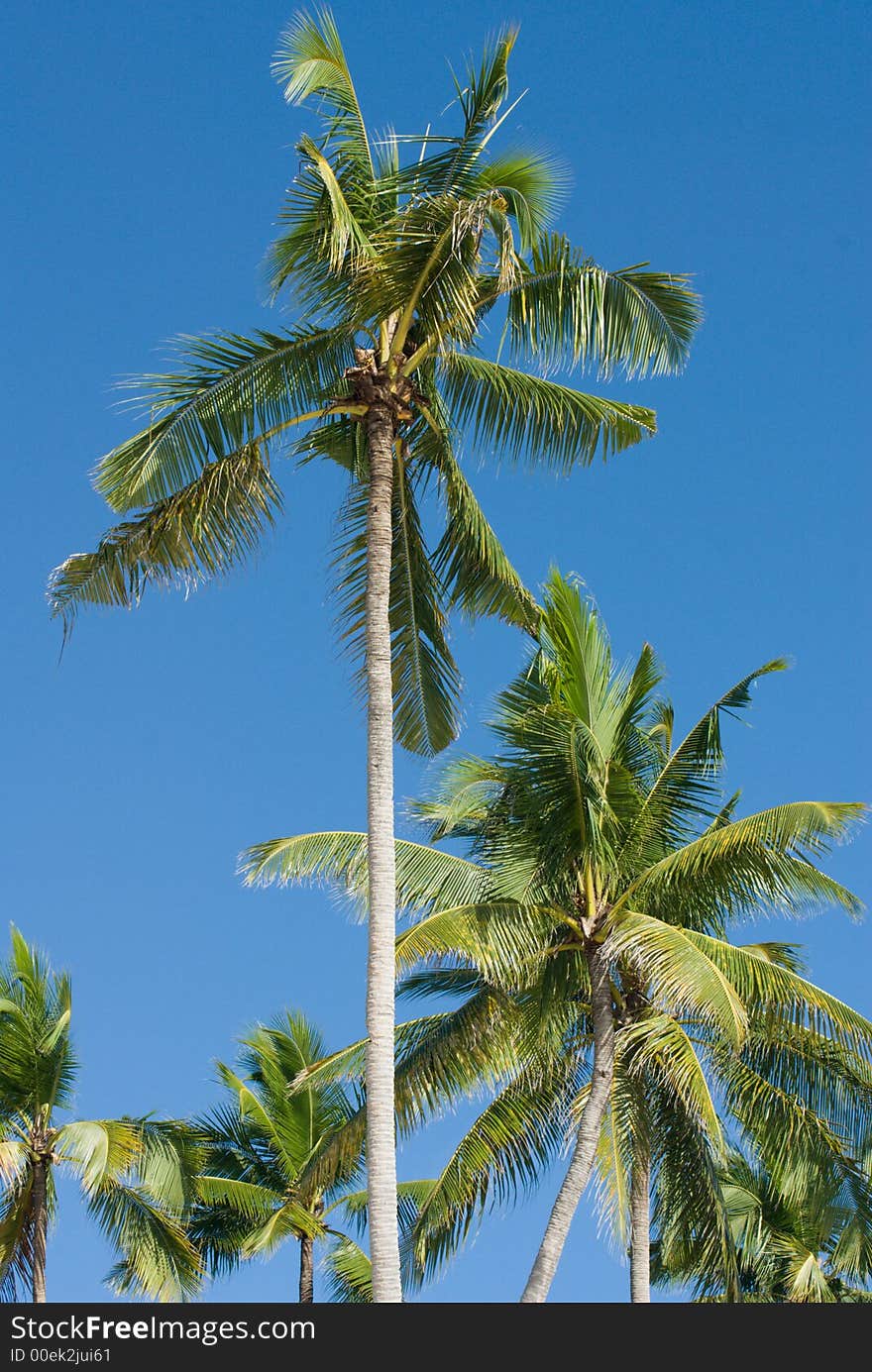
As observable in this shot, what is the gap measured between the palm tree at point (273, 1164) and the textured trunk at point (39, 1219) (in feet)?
12.2

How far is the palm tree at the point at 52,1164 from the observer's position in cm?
2059

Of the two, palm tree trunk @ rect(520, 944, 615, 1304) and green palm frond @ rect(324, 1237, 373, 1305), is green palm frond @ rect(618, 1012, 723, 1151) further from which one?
green palm frond @ rect(324, 1237, 373, 1305)

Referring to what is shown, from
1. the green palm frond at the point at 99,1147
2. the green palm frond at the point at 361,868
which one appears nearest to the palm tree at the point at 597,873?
the green palm frond at the point at 361,868

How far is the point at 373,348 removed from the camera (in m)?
15.0

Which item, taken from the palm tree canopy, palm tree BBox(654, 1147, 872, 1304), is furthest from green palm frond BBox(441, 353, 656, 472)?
palm tree BBox(654, 1147, 872, 1304)

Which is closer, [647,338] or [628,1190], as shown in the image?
[647,338]

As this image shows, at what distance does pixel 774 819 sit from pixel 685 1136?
134 inches

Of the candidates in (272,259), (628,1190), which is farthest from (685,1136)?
(272,259)

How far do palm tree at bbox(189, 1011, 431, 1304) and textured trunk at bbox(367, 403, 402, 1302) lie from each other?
11249 mm

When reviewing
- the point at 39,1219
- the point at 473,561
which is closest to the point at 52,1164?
the point at 39,1219

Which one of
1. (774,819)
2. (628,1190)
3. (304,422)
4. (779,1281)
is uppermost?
(304,422)

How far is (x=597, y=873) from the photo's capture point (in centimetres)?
1664

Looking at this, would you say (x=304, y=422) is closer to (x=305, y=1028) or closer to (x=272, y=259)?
(x=272, y=259)

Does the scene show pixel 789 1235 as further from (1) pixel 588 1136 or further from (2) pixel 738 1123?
(1) pixel 588 1136
